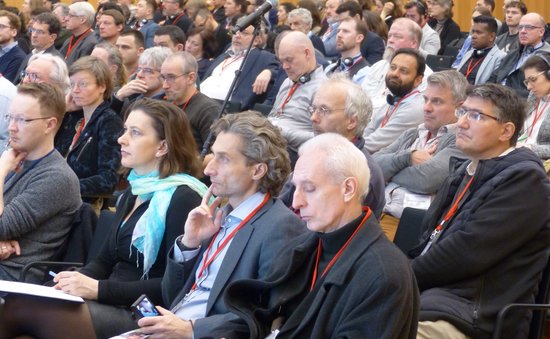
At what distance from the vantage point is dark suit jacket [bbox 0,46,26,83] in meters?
8.52

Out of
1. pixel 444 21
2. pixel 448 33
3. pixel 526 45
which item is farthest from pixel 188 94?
pixel 444 21

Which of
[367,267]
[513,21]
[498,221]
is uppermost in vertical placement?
[367,267]

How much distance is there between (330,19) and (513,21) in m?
1.86

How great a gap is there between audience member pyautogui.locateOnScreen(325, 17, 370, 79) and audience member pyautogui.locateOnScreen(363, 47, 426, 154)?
1419 mm

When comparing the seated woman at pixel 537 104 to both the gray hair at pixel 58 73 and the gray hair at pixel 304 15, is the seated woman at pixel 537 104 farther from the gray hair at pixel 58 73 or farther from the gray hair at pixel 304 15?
the gray hair at pixel 304 15

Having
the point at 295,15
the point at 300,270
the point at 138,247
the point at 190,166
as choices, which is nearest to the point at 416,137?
the point at 190,166

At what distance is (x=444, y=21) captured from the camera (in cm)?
1048

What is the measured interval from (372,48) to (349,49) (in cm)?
91

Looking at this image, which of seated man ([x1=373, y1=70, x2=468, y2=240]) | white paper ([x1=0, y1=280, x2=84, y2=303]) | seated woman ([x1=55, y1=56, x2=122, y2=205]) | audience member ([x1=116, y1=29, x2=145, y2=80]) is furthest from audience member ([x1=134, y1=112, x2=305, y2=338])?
audience member ([x1=116, y1=29, x2=145, y2=80])

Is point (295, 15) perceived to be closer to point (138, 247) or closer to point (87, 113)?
point (87, 113)

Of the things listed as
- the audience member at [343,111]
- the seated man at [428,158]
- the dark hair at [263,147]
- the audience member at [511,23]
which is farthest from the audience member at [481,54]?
the dark hair at [263,147]

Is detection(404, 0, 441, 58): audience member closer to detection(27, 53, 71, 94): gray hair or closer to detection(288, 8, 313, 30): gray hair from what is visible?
detection(288, 8, 313, 30): gray hair

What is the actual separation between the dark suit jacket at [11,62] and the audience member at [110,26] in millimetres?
777

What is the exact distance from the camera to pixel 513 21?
30.8 feet
